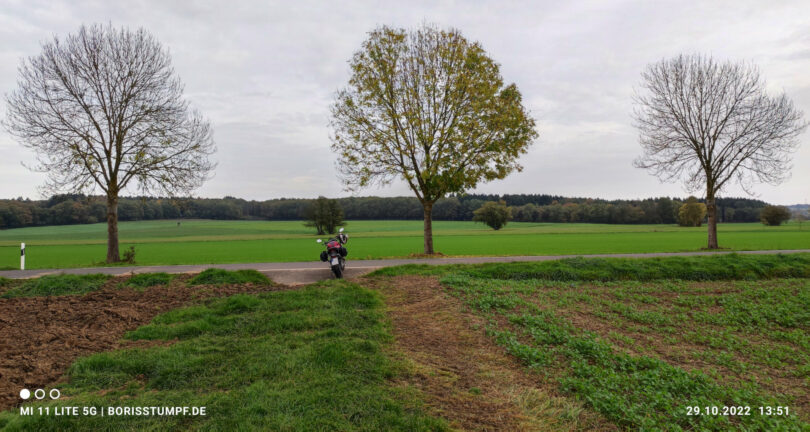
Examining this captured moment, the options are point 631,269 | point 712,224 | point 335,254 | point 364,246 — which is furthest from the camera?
point 364,246

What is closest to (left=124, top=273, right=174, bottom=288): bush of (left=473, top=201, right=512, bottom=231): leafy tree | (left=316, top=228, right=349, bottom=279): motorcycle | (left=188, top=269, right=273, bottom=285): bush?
(left=188, top=269, right=273, bottom=285): bush

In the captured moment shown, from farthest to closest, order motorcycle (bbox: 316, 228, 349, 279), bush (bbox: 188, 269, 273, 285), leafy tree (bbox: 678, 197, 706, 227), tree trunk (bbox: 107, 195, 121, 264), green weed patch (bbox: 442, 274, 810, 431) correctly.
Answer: leafy tree (bbox: 678, 197, 706, 227) → tree trunk (bbox: 107, 195, 121, 264) → motorcycle (bbox: 316, 228, 349, 279) → bush (bbox: 188, 269, 273, 285) → green weed patch (bbox: 442, 274, 810, 431)

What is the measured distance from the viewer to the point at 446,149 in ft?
68.7

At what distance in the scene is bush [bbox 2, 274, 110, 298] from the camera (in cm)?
1047

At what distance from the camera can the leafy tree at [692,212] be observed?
79.5 m

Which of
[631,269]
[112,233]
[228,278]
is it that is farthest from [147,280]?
[631,269]

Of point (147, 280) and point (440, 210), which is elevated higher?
point (440, 210)

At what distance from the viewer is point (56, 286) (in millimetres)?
10906

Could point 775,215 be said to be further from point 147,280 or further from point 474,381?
point 147,280

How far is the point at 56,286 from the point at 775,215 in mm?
104215

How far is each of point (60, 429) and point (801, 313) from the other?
12894mm

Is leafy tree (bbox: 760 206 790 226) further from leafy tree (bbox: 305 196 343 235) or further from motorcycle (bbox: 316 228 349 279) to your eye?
motorcycle (bbox: 316 228 349 279)

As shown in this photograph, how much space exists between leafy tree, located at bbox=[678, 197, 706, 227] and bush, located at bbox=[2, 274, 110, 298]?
3753 inches

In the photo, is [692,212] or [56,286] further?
[692,212]
